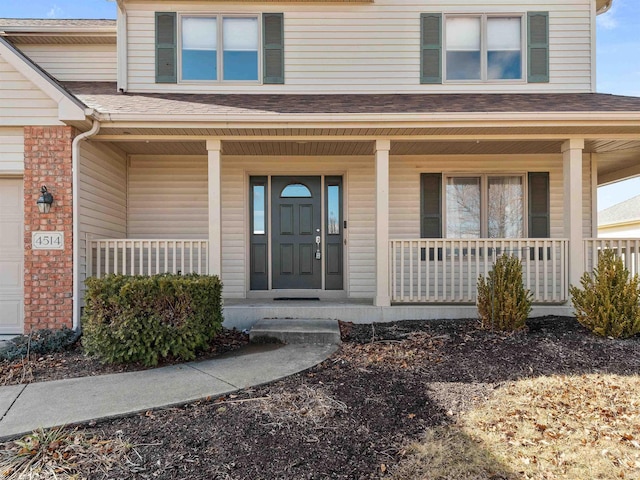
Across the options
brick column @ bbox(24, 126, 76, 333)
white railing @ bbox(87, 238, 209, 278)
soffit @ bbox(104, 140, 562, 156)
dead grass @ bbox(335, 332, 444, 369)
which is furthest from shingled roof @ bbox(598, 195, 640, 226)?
brick column @ bbox(24, 126, 76, 333)

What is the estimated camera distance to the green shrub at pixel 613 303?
4.88m

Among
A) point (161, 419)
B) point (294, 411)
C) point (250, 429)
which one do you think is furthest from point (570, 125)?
point (161, 419)

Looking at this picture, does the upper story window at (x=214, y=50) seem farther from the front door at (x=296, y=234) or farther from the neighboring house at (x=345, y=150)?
the front door at (x=296, y=234)

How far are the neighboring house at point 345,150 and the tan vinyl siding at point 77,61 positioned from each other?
3cm

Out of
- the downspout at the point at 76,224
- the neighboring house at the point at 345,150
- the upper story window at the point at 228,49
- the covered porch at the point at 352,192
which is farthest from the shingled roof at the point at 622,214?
the downspout at the point at 76,224

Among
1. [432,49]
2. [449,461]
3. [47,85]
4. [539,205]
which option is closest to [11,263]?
[47,85]

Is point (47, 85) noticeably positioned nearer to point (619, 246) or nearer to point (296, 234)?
point (296, 234)

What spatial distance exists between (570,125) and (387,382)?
173 inches

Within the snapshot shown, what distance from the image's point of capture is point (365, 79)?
7.06m

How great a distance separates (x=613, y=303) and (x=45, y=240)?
709 centimetres

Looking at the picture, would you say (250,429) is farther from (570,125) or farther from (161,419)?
(570,125)

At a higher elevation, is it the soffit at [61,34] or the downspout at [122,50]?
the soffit at [61,34]

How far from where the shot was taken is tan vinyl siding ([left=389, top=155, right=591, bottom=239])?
7148 mm

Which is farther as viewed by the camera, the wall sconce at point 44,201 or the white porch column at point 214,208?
the white porch column at point 214,208
